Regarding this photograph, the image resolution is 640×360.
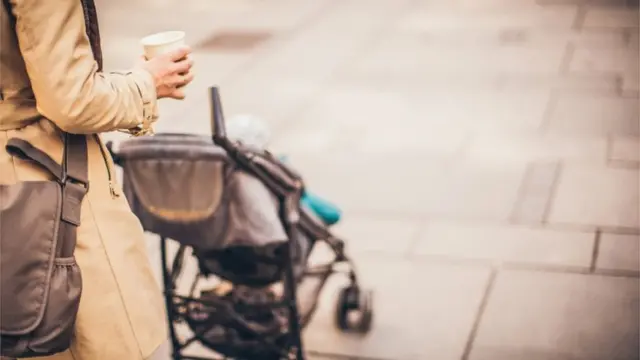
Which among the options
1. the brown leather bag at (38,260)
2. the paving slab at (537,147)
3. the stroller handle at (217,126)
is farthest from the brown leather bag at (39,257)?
the paving slab at (537,147)

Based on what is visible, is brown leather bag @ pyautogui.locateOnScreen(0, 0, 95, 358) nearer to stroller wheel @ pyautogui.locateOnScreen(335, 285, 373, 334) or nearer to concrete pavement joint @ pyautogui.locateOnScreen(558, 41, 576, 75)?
stroller wheel @ pyautogui.locateOnScreen(335, 285, 373, 334)

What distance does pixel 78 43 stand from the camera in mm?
2242

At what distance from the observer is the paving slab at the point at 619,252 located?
15.8 ft

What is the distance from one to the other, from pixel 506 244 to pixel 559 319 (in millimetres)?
771

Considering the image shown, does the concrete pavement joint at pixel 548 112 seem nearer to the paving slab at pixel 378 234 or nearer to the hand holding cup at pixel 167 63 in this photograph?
the paving slab at pixel 378 234

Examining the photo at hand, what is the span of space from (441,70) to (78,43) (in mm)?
5850

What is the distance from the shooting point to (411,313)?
15.0 feet

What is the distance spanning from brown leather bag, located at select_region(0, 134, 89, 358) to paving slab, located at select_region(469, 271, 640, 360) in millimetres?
2244

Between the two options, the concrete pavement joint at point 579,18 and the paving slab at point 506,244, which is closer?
the paving slab at point 506,244

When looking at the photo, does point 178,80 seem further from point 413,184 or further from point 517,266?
point 413,184

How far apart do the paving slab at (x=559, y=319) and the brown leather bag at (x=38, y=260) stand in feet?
7.36

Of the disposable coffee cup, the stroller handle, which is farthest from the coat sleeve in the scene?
the stroller handle

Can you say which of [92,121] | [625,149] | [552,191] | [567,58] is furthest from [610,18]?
[92,121]

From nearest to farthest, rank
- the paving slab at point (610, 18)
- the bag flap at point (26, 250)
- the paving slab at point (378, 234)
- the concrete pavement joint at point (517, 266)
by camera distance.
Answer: the bag flap at point (26, 250)
the concrete pavement joint at point (517, 266)
the paving slab at point (378, 234)
the paving slab at point (610, 18)
